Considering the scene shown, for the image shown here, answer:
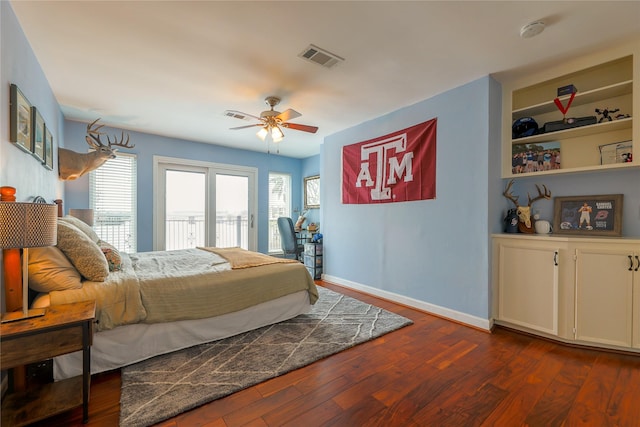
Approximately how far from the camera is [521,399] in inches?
66.0

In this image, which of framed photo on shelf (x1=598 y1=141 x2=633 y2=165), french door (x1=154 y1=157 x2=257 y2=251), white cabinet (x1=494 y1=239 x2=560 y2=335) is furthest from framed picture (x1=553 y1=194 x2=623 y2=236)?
french door (x1=154 y1=157 x2=257 y2=251)

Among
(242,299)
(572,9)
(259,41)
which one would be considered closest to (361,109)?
(259,41)

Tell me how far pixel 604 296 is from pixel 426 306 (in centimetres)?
150

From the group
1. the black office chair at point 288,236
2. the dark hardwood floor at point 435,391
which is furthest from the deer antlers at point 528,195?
the black office chair at point 288,236

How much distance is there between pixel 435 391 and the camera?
175 cm

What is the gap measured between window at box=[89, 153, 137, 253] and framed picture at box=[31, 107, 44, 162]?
1.97 m

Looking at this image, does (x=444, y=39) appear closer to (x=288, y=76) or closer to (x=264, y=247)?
(x=288, y=76)

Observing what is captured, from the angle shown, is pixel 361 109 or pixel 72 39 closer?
pixel 72 39

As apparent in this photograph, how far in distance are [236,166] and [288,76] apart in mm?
3122

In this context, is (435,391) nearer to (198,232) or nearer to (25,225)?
(25,225)

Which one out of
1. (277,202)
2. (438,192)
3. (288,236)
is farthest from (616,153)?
(277,202)

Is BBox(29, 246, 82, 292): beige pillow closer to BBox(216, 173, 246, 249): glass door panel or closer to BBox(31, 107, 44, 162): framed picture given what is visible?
BBox(31, 107, 44, 162): framed picture

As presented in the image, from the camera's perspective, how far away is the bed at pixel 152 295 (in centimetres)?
176

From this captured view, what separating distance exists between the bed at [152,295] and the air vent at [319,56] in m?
1.98
